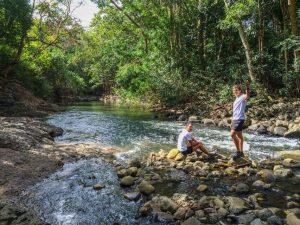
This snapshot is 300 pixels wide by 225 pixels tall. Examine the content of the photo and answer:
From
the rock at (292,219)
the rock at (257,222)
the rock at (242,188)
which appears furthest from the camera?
the rock at (242,188)

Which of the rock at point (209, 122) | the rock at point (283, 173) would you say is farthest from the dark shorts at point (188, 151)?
the rock at point (209, 122)

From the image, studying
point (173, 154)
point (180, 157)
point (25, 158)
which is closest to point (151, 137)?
point (173, 154)

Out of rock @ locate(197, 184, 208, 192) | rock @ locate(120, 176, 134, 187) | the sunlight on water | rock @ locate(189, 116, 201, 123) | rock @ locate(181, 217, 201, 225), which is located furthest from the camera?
rock @ locate(189, 116, 201, 123)

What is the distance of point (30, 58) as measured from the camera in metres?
26.3

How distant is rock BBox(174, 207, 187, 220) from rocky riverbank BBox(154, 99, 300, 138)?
30.6 feet

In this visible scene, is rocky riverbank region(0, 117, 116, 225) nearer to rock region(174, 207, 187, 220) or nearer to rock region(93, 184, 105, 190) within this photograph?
rock region(93, 184, 105, 190)

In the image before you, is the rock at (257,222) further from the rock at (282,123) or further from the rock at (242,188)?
the rock at (282,123)

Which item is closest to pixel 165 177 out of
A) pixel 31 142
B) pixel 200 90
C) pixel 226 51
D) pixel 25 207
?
pixel 25 207

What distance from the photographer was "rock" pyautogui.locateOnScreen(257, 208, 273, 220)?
21.1 feet

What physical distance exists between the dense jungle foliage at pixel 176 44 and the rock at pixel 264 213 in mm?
11869

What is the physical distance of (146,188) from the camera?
8.01m

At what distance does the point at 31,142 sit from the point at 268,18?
1835 centimetres

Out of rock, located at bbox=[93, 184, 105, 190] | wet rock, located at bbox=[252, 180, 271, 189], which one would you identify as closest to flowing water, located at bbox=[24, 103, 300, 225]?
rock, located at bbox=[93, 184, 105, 190]

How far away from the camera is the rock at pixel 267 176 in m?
8.72
